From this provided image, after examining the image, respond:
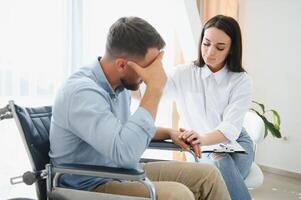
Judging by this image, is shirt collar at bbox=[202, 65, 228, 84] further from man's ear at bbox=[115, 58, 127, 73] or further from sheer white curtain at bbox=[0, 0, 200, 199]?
A: man's ear at bbox=[115, 58, 127, 73]

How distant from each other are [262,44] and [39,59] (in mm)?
2210

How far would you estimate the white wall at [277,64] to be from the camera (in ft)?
10.6

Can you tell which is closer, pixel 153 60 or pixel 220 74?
pixel 153 60

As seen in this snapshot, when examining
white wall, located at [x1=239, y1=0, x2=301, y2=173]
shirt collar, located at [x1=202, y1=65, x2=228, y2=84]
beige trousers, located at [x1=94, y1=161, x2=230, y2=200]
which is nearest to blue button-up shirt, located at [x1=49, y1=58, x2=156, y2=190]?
beige trousers, located at [x1=94, y1=161, x2=230, y2=200]

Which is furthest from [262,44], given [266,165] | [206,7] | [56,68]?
[56,68]

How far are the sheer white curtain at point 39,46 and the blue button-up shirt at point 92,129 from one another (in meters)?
0.85

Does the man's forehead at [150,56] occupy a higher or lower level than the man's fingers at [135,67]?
higher

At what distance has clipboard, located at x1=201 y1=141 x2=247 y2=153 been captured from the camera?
1.75 meters

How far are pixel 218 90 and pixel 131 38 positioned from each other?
0.88m

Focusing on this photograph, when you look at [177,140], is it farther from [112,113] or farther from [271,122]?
[271,122]

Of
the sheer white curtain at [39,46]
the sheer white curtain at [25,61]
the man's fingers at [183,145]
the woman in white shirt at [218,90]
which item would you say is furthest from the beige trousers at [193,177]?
the sheer white curtain at [25,61]

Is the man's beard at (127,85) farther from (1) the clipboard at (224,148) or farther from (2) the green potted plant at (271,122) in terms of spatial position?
(2) the green potted plant at (271,122)

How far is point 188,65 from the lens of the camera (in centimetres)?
199

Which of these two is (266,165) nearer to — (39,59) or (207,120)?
(207,120)
